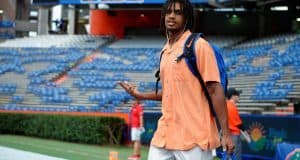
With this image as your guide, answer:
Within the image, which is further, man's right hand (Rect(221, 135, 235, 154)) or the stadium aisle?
the stadium aisle

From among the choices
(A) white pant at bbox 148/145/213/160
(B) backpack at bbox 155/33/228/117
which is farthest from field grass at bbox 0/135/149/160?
(B) backpack at bbox 155/33/228/117

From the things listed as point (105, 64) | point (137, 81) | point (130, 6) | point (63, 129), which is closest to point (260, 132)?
point (63, 129)

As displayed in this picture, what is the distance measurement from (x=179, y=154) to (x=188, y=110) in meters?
0.29

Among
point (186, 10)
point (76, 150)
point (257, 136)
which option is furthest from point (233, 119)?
point (76, 150)

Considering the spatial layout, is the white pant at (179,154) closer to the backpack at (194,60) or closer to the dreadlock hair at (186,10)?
the backpack at (194,60)

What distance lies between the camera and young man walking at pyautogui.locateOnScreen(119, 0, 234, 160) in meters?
3.78

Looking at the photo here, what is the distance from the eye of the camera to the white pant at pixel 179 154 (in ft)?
12.4

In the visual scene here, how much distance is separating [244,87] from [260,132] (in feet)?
27.9

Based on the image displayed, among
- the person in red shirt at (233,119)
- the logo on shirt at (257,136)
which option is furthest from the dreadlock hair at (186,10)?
the logo on shirt at (257,136)

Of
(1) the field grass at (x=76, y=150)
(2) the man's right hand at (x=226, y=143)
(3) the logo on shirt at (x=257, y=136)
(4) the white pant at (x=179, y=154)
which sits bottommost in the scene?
(1) the field grass at (x=76, y=150)

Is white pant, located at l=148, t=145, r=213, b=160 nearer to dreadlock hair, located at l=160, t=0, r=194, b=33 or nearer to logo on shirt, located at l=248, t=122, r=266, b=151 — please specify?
dreadlock hair, located at l=160, t=0, r=194, b=33

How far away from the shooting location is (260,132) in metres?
13.7

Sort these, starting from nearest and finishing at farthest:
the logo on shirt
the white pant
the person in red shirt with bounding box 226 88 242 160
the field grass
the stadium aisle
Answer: the white pant
the person in red shirt with bounding box 226 88 242 160
the stadium aisle
the logo on shirt
the field grass

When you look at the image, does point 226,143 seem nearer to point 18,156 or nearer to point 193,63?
point 193,63
